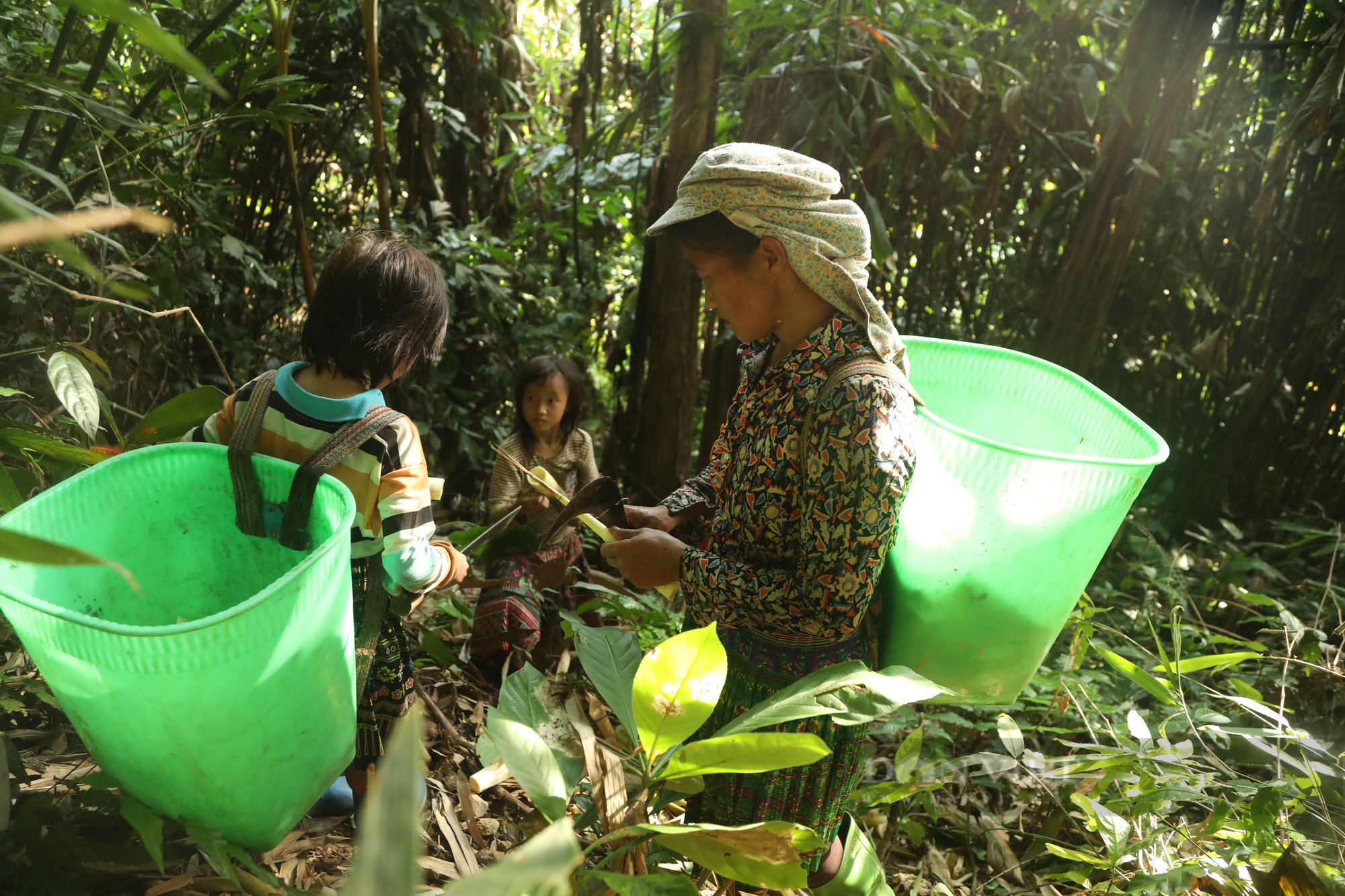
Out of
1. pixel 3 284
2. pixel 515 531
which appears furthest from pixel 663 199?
pixel 3 284

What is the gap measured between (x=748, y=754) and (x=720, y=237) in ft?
2.56

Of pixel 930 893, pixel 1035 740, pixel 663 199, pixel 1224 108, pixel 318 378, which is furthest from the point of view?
pixel 1224 108

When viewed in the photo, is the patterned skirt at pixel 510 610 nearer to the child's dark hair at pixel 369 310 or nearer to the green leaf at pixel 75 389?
the child's dark hair at pixel 369 310

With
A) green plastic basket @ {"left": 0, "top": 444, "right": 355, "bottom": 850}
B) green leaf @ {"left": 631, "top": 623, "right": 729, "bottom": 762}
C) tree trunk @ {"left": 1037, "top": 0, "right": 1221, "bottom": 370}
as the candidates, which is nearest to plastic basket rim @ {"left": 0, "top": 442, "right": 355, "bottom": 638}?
green plastic basket @ {"left": 0, "top": 444, "right": 355, "bottom": 850}

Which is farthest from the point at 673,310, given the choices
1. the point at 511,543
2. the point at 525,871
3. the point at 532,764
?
the point at 525,871

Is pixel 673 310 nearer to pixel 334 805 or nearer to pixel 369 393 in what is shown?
pixel 369 393

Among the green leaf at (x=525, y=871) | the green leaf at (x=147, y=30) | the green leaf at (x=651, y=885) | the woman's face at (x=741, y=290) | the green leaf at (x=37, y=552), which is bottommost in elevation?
the green leaf at (x=651, y=885)

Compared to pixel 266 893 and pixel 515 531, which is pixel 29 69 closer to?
pixel 515 531

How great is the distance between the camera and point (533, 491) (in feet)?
8.41

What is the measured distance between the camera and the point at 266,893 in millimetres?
1073

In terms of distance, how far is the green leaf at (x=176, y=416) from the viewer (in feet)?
4.49

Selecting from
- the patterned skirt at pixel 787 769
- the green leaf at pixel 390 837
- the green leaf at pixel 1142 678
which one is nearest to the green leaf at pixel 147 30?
the green leaf at pixel 390 837

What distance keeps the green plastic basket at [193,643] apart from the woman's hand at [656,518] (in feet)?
1.98

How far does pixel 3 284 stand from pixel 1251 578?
4106mm
